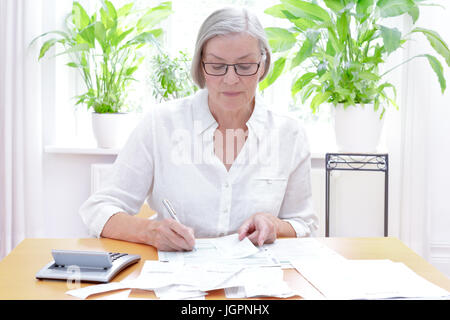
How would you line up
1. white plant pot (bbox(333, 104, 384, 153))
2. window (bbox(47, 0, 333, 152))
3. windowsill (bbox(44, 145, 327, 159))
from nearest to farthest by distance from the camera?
white plant pot (bbox(333, 104, 384, 153)), windowsill (bbox(44, 145, 327, 159)), window (bbox(47, 0, 333, 152))

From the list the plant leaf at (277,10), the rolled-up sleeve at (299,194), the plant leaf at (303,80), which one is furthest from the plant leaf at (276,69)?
the rolled-up sleeve at (299,194)

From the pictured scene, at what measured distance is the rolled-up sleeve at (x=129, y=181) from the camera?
1649 millimetres

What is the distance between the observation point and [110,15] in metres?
2.94

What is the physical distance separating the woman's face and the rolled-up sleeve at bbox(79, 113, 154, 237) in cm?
29

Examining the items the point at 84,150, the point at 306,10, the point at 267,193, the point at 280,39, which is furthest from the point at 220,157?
the point at 84,150

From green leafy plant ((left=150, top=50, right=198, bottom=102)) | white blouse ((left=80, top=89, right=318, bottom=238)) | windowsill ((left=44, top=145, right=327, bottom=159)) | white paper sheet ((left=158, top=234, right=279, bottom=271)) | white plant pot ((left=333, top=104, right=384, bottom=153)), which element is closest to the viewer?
white paper sheet ((left=158, top=234, right=279, bottom=271))

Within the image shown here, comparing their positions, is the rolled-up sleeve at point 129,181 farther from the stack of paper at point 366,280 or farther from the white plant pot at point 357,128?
the white plant pot at point 357,128

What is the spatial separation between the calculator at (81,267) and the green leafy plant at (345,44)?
185cm

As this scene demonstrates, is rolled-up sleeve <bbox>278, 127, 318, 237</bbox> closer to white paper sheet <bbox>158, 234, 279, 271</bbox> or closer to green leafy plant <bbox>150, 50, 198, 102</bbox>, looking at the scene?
white paper sheet <bbox>158, 234, 279, 271</bbox>

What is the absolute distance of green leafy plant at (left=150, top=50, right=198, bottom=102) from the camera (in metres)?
3.00

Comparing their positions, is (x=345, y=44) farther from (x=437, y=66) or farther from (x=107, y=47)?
(x=107, y=47)

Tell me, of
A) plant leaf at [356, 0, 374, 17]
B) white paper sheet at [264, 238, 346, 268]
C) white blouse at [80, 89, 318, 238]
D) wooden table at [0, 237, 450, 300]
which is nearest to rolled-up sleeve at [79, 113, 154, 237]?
white blouse at [80, 89, 318, 238]

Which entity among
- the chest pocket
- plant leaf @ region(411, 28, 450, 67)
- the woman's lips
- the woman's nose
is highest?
plant leaf @ region(411, 28, 450, 67)
